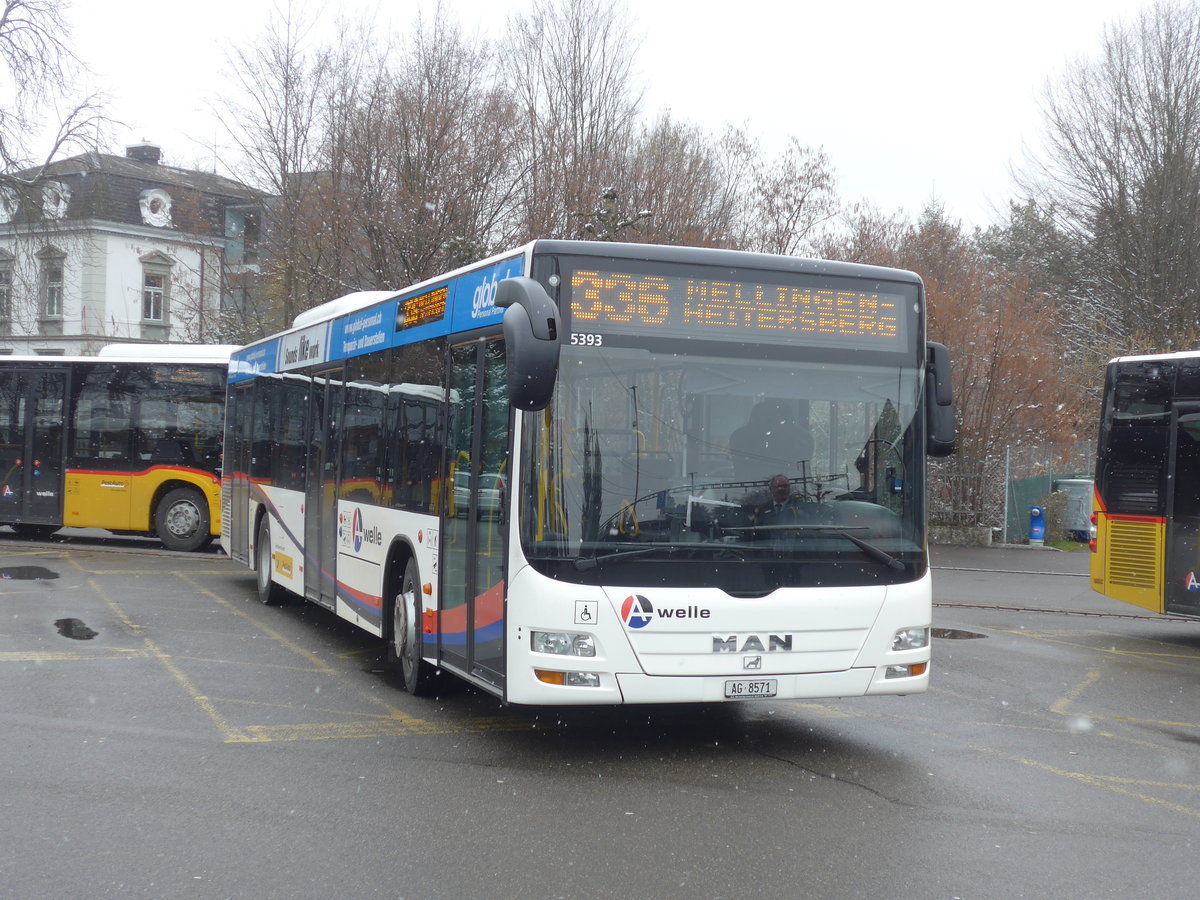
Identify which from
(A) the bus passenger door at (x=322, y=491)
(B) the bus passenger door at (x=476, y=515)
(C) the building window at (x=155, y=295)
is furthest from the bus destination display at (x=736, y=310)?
(C) the building window at (x=155, y=295)

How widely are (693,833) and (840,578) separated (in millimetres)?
2014

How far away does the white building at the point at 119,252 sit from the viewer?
27.2m

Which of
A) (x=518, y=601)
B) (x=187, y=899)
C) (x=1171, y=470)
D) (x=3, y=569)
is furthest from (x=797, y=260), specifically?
(x=3, y=569)

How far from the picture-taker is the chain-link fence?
88.5 ft

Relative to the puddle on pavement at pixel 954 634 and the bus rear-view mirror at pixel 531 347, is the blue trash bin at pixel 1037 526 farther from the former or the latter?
the bus rear-view mirror at pixel 531 347

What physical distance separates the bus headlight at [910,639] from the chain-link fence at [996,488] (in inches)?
781

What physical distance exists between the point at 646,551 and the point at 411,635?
107 inches

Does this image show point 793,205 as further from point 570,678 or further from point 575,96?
point 570,678

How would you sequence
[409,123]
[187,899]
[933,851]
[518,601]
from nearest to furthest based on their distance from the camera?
[187,899], [933,851], [518,601], [409,123]

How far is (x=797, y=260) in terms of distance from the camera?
298 inches

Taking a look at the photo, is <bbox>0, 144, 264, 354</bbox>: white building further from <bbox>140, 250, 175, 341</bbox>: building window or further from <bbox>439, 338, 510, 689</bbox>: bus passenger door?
<bbox>439, 338, 510, 689</bbox>: bus passenger door

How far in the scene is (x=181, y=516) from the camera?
68.4 feet

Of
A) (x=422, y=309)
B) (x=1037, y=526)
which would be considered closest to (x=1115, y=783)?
(x=422, y=309)

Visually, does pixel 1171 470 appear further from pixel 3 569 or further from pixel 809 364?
pixel 3 569
